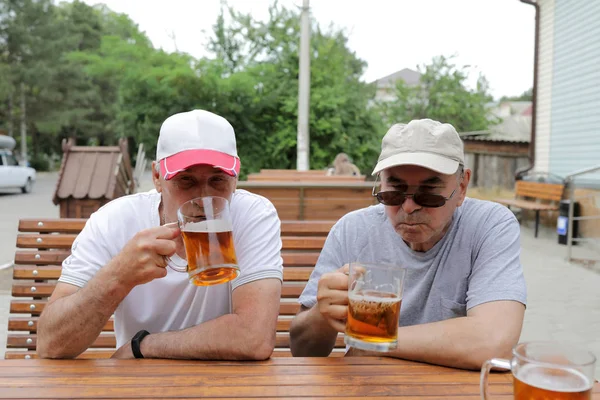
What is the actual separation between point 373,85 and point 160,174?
58.4 ft

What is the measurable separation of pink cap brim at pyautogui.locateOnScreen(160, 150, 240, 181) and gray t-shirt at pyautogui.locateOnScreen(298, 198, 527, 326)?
0.53 meters

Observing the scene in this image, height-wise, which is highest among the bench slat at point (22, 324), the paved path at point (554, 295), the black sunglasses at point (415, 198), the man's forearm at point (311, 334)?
the black sunglasses at point (415, 198)

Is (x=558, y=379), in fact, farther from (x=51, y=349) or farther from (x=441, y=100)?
(x=441, y=100)

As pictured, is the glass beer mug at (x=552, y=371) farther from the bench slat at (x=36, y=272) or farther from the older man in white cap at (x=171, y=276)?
the bench slat at (x=36, y=272)

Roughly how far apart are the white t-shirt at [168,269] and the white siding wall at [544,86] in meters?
12.4

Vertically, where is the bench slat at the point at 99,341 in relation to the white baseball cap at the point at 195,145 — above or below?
below

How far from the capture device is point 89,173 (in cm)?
737

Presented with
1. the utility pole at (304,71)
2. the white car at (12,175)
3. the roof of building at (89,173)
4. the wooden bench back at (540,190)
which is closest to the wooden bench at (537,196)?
the wooden bench back at (540,190)

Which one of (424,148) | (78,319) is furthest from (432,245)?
(78,319)

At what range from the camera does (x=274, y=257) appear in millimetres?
2021

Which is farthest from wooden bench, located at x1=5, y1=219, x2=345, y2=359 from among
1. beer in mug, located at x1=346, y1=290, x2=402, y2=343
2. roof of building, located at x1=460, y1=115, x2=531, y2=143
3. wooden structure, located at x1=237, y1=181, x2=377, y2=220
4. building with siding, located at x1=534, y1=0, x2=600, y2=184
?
roof of building, located at x1=460, y1=115, x2=531, y2=143

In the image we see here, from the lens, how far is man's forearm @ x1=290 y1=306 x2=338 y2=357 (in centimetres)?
194

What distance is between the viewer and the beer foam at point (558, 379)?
1.04m

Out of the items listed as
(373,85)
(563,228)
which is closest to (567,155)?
(563,228)
